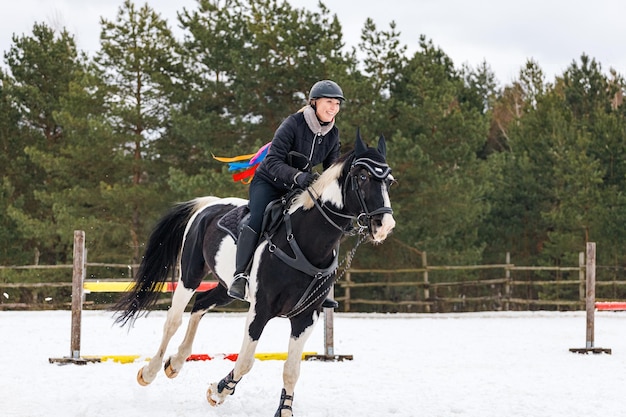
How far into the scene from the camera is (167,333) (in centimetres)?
673

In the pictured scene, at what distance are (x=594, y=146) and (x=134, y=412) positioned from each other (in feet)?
72.2

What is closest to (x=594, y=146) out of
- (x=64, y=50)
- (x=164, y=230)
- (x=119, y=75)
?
(x=119, y=75)

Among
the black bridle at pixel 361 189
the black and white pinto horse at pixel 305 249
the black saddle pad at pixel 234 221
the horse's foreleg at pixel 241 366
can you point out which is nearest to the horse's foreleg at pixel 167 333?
the black and white pinto horse at pixel 305 249

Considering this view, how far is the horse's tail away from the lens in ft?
24.2

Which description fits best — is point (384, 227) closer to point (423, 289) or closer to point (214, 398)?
point (214, 398)

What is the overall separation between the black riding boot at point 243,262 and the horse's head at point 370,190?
0.84 m

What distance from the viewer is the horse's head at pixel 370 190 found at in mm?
4879

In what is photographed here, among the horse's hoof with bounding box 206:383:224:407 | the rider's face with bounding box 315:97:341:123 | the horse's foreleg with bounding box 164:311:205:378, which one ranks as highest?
the rider's face with bounding box 315:97:341:123

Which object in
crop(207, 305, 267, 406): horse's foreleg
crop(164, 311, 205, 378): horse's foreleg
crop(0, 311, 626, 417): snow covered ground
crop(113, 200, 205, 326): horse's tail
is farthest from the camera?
crop(113, 200, 205, 326): horse's tail

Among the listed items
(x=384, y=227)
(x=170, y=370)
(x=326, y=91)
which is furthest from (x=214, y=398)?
(x=326, y=91)

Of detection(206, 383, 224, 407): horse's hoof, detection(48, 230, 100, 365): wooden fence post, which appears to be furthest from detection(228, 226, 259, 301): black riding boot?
detection(48, 230, 100, 365): wooden fence post

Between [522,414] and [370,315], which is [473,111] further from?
[522,414]

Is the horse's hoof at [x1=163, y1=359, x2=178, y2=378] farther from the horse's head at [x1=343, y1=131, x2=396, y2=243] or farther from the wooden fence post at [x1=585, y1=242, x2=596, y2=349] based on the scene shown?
the wooden fence post at [x1=585, y1=242, x2=596, y2=349]

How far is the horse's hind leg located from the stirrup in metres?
1.03
